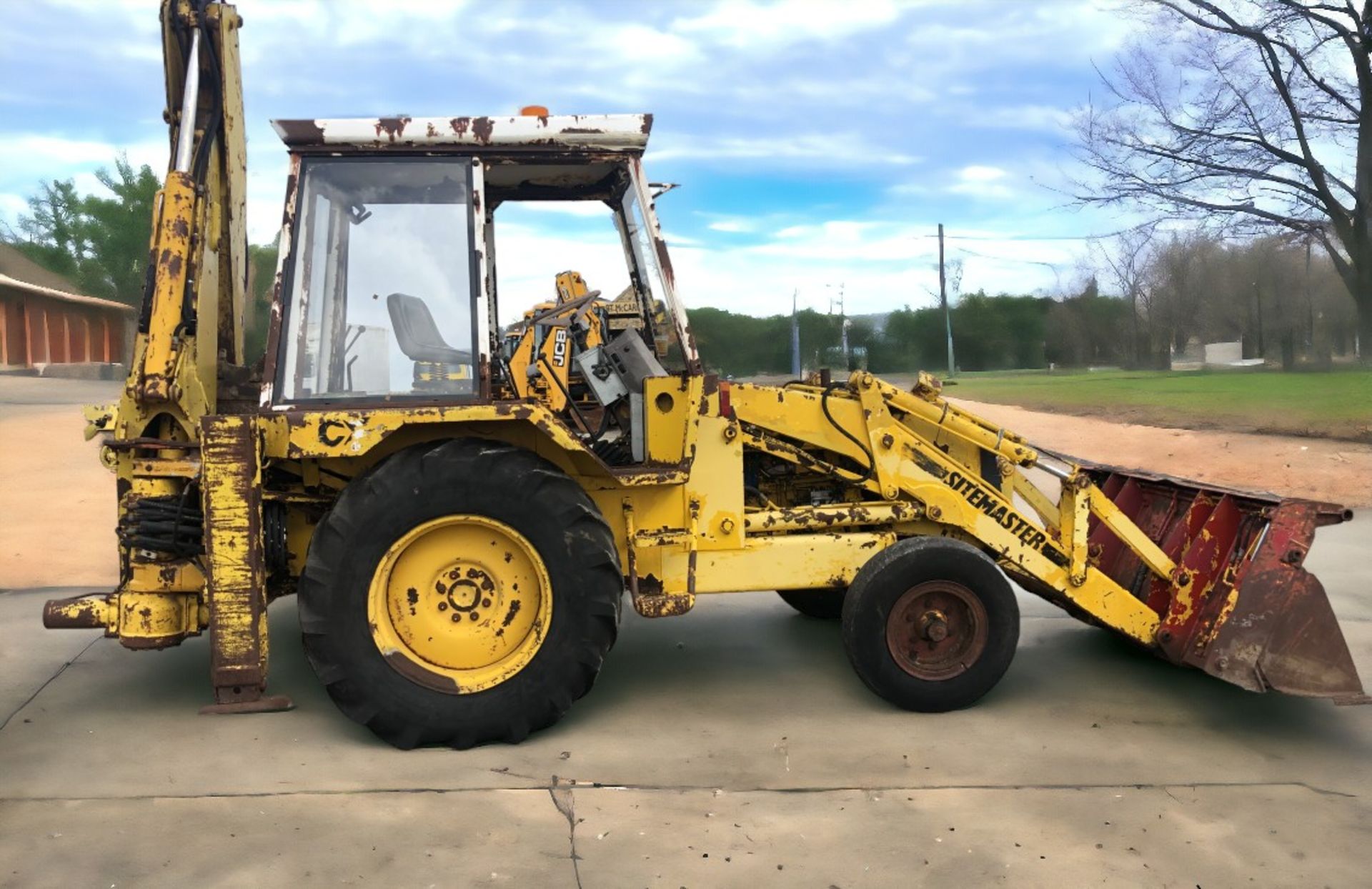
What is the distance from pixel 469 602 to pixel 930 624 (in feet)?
6.89

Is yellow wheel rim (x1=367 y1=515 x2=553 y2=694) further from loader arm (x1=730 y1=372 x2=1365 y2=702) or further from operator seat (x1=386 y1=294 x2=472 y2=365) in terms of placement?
loader arm (x1=730 y1=372 x2=1365 y2=702)

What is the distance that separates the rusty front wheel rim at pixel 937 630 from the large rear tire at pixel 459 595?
1.35 metres

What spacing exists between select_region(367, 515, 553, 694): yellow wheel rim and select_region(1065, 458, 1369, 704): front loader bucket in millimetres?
2976

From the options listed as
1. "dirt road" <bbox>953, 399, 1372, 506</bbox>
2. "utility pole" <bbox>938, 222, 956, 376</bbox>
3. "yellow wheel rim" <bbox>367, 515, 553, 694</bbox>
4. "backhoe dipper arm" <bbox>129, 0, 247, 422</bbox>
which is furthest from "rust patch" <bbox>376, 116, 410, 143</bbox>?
"utility pole" <bbox>938, 222, 956, 376</bbox>

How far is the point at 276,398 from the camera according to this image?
4.52 meters

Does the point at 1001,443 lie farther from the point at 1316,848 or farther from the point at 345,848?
the point at 345,848

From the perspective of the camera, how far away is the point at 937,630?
492 centimetres

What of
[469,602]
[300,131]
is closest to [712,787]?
[469,602]

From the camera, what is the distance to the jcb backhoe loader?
4465 mm

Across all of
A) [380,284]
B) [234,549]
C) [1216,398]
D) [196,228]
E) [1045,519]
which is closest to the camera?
[234,549]

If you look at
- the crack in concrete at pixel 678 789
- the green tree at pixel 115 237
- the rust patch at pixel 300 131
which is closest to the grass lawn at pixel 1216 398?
the crack in concrete at pixel 678 789

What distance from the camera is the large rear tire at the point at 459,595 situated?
4.42 m

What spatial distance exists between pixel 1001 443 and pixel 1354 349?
67.2ft

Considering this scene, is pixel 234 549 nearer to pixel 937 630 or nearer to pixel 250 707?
pixel 250 707
